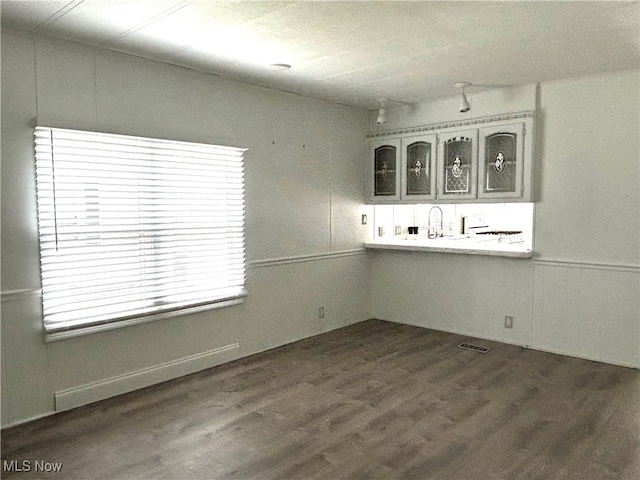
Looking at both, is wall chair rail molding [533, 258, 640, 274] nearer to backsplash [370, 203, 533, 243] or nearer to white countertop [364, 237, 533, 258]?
white countertop [364, 237, 533, 258]

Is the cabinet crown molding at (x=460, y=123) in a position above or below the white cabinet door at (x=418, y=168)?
above

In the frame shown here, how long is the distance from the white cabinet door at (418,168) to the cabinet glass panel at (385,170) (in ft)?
0.44

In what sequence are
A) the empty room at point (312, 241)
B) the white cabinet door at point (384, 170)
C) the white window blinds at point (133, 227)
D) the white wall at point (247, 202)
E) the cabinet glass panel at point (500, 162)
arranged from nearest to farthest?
the empty room at point (312, 241) → the white wall at point (247, 202) → the white window blinds at point (133, 227) → the cabinet glass panel at point (500, 162) → the white cabinet door at point (384, 170)

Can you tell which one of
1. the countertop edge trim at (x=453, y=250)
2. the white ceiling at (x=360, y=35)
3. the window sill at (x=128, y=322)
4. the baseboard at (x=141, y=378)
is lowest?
the baseboard at (x=141, y=378)

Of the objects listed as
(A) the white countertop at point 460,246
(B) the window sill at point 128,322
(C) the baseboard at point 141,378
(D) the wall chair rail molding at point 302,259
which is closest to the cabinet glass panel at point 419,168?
(A) the white countertop at point 460,246

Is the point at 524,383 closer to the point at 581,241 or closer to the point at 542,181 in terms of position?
the point at 581,241

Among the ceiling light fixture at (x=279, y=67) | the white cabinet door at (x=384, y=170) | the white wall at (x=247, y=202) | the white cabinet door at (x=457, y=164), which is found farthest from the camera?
the white cabinet door at (x=384, y=170)

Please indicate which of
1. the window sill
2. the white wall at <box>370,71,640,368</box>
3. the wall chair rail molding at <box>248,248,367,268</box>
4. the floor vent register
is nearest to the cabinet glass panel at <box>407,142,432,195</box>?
the white wall at <box>370,71,640,368</box>

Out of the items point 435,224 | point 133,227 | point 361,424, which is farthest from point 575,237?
point 133,227

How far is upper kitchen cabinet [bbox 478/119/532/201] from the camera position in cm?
442

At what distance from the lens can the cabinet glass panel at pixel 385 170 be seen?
5.43 metres

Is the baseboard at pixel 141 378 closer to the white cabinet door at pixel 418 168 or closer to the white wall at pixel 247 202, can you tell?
the white wall at pixel 247 202

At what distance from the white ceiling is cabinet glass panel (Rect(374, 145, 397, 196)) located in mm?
1302

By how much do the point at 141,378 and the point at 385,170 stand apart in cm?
334
